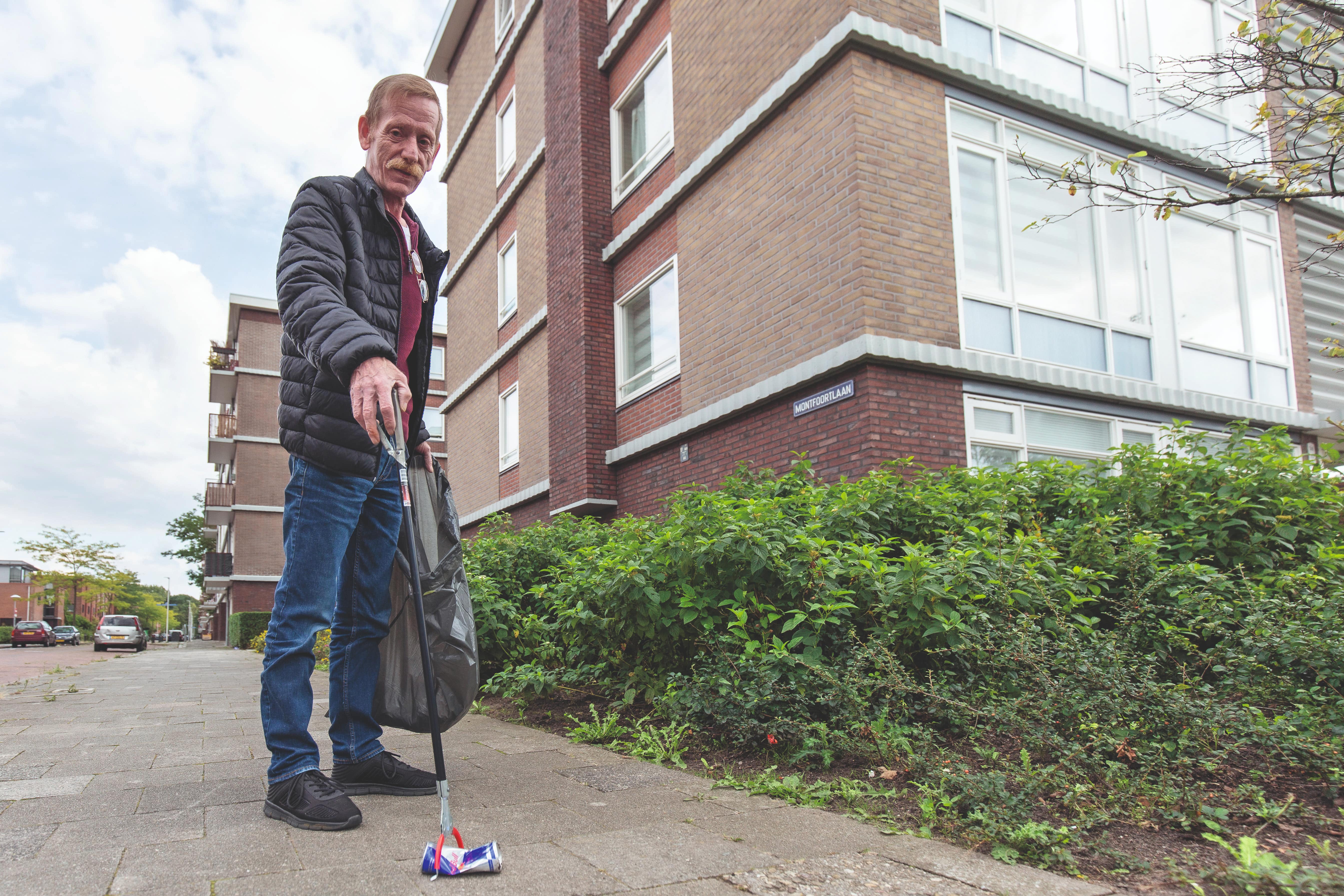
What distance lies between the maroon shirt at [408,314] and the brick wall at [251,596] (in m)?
36.0

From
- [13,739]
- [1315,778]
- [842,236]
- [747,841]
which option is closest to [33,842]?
[747,841]

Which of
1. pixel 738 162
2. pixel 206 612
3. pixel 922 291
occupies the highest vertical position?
pixel 738 162

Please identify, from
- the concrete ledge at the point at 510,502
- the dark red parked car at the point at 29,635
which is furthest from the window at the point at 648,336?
the dark red parked car at the point at 29,635

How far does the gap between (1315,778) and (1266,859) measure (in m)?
1.31

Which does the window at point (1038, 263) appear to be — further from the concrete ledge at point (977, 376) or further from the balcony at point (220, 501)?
the balcony at point (220, 501)

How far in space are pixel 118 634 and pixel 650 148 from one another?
35389 mm

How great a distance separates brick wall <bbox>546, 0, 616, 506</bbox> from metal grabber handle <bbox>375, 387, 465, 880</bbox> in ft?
30.6

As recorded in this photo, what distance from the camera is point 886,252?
7.66m

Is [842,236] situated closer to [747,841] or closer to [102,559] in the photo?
[747,841]

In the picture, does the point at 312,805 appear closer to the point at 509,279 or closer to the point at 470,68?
the point at 509,279

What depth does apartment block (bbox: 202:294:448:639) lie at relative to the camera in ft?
118

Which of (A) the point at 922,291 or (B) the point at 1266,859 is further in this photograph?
(A) the point at 922,291

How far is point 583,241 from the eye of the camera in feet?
41.9

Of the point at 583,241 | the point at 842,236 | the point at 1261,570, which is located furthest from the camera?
the point at 583,241
